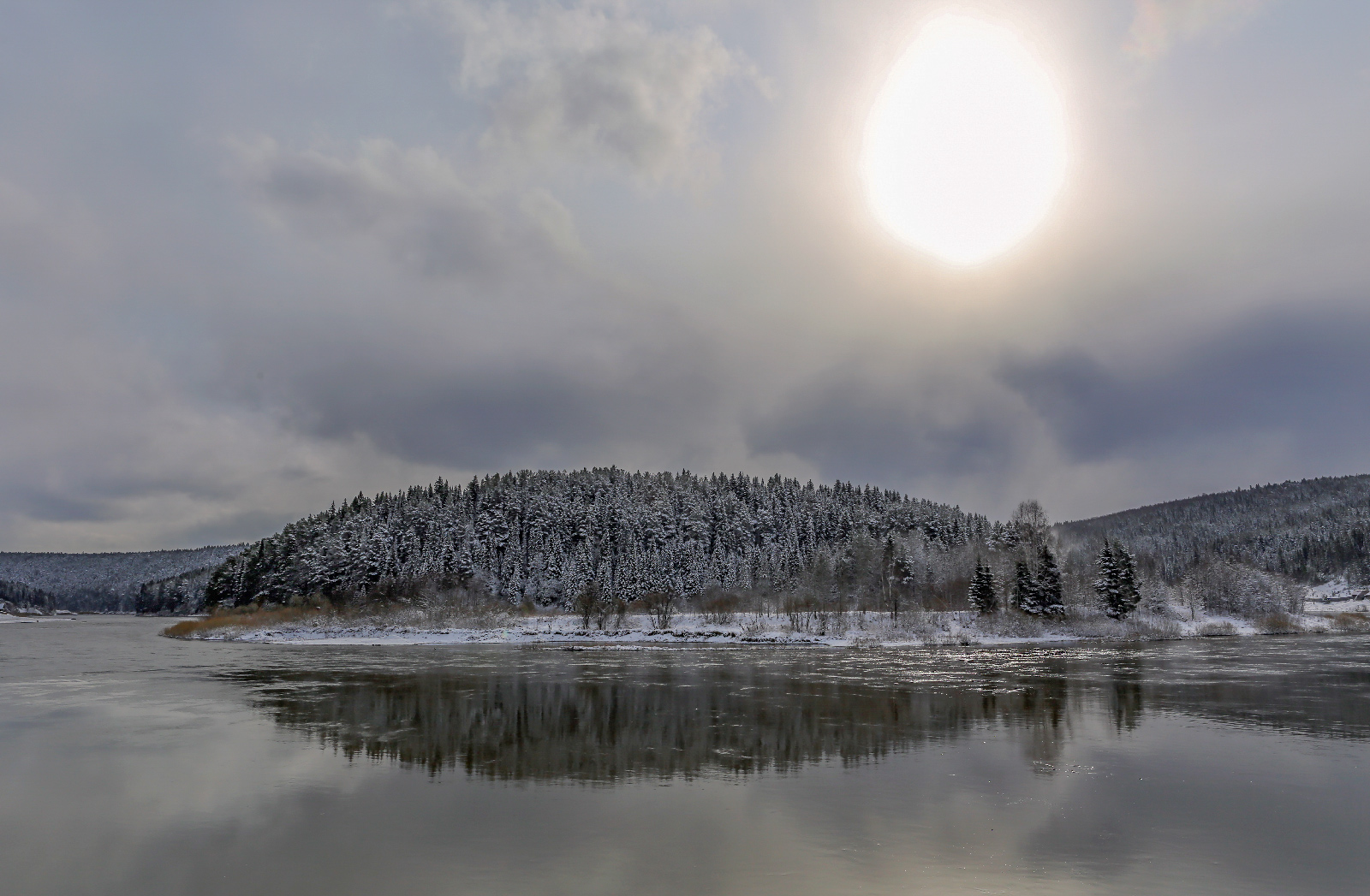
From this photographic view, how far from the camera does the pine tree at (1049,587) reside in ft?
307

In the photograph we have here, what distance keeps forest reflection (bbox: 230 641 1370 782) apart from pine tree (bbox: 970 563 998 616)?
43406mm

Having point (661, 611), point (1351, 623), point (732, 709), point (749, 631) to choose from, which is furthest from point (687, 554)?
point (732, 709)

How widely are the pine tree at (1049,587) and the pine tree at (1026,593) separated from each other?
20.0 inches

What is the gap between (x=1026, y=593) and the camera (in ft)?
307

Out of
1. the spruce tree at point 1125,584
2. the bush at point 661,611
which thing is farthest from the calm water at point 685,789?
the spruce tree at point 1125,584

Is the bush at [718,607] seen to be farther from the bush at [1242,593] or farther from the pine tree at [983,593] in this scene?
the bush at [1242,593]

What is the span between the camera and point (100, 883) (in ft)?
39.1

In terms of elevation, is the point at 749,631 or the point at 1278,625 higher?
the point at 749,631

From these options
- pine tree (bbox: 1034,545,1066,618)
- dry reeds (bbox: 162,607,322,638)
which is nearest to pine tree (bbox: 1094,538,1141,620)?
pine tree (bbox: 1034,545,1066,618)

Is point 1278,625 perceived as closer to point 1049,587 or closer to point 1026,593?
point 1049,587

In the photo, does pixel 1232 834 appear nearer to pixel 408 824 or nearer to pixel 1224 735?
pixel 1224 735

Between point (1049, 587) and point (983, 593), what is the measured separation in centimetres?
808

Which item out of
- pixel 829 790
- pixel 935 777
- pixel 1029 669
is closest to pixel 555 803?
pixel 829 790

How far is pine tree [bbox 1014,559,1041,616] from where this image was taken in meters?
92.8
